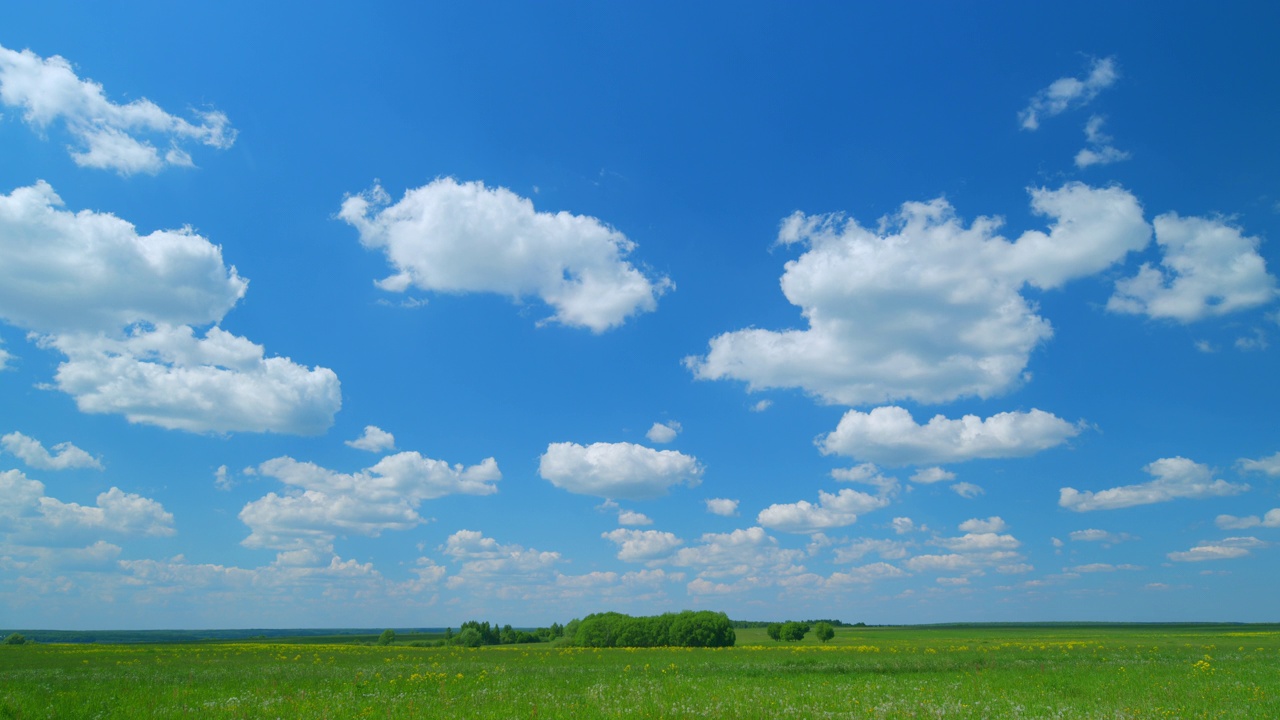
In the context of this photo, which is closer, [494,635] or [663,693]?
[663,693]

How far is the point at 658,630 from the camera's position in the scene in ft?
316

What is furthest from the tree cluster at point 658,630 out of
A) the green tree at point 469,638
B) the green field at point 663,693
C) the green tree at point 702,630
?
the green field at point 663,693

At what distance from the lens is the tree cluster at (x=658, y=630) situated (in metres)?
92.7

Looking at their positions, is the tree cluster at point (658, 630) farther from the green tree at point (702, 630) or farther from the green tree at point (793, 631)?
the green tree at point (793, 631)

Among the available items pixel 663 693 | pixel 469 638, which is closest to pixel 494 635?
pixel 469 638

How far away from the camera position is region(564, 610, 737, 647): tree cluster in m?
92.7

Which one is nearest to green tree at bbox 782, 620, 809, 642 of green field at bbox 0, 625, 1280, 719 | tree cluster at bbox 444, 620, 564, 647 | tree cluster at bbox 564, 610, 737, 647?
tree cluster at bbox 564, 610, 737, 647

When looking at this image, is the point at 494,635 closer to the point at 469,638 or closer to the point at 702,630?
the point at 469,638

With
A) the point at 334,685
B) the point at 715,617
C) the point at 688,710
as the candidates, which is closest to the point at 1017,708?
the point at 688,710

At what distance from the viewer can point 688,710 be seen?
17.9 meters

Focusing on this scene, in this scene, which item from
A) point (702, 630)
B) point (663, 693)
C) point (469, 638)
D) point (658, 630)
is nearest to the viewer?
point (663, 693)

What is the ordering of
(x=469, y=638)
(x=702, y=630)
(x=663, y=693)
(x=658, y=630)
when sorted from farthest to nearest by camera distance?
(x=469, y=638)
(x=658, y=630)
(x=702, y=630)
(x=663, y=693)

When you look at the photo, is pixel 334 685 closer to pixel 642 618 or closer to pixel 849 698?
pixel 849 698

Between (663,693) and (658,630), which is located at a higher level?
(663,693)
